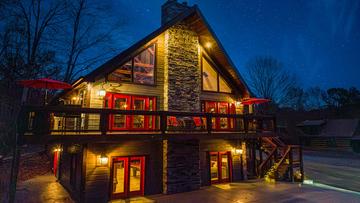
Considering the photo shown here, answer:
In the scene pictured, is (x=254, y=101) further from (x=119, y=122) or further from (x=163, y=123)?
(x=119, y=122)

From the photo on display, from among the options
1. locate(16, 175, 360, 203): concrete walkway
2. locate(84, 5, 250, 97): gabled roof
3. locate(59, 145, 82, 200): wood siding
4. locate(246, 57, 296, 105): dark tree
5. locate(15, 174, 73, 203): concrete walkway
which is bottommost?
locate(15, 174, 73, 203): concrete walkway

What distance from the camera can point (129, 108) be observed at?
411 inches

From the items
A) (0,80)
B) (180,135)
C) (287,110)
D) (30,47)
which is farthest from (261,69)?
(0,80)

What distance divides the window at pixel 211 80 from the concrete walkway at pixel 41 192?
9.75 metres

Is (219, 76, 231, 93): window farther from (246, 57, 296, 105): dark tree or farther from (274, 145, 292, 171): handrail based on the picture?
(246, 57, 296, 105): dark tree

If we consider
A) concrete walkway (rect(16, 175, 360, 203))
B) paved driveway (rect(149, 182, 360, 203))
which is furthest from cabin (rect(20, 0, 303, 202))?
paved driveway (rect(149, 182, 360, 203))

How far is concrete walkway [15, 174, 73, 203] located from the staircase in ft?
39.0

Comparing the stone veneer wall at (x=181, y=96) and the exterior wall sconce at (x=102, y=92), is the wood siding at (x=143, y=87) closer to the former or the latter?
the exterior wall sconce at (x=102, y=92)

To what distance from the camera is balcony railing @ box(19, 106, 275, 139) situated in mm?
6977

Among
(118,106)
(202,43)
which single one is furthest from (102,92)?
(202,43)

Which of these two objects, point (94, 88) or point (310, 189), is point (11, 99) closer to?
point (94, 88)

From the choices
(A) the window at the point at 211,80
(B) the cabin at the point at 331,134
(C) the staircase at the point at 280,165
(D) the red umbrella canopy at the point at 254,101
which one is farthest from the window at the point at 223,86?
(B) the cabin at the point at 331,134

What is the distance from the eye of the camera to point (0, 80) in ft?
58.6

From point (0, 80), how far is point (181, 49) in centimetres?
1682
